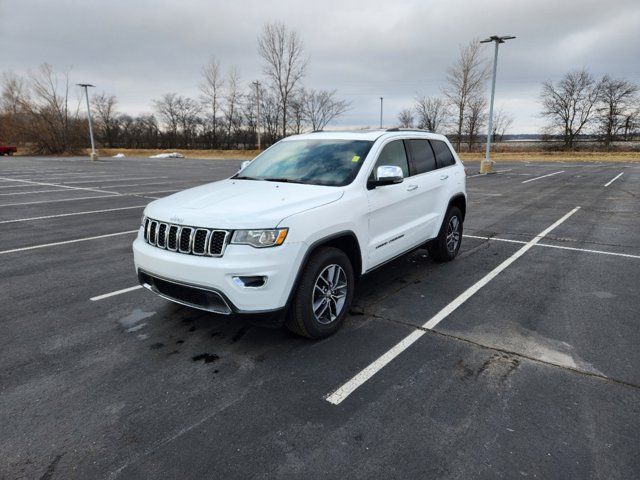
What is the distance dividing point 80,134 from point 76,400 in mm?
65293

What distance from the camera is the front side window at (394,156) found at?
4.42m

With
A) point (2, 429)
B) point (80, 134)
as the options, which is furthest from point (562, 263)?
point (80, 134)

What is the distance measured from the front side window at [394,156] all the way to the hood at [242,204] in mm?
872

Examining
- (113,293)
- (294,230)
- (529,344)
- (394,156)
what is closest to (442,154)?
(394,156)

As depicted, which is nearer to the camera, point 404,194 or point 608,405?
point 608,405

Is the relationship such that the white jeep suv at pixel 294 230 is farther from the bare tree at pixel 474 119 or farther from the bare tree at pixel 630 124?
the bare tree at pixel 630 124

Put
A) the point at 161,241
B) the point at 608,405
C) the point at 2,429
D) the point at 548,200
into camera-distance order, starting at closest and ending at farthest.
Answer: the point at 2,429 < the point at 608,405 < the point at 161,241 < the point at 548,200

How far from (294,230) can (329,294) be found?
2.69ft

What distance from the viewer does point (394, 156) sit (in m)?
4.70

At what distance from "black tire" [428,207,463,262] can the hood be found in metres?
2.54

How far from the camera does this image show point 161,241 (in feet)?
11.7

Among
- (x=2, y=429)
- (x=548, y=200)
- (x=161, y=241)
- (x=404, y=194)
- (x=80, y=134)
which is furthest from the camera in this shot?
(x=80, y=134)

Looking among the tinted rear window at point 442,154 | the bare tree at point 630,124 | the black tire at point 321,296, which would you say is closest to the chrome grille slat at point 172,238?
the black tire at point 321,296

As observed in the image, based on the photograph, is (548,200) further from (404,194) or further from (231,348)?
(231,348)
